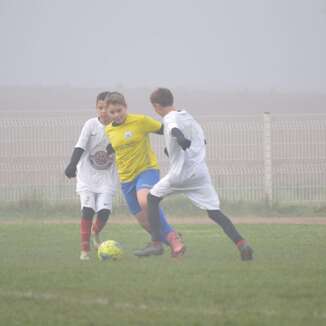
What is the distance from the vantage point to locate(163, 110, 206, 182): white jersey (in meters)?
10.7

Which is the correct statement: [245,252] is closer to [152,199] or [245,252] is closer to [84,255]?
[152,199]

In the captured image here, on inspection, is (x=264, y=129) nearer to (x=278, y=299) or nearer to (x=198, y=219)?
(x=198, y=219)

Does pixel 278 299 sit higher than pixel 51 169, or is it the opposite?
pixel 278 299

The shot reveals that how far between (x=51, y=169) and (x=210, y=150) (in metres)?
3.24

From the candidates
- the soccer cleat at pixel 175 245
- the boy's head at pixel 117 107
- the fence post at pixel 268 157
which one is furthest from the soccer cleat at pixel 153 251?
the fence post at pixel 268 157

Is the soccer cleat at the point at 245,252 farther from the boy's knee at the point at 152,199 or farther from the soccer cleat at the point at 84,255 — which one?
the soccer cleat at the point at 84,255

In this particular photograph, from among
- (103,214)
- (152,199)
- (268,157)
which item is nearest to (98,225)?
(103,214)

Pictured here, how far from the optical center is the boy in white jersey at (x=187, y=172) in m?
10.7

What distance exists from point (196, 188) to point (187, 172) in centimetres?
20

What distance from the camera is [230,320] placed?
7414 millimetres

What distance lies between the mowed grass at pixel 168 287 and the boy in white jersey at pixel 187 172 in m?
0.35

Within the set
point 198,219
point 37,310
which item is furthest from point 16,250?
point 198,219

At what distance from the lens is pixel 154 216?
435 inches

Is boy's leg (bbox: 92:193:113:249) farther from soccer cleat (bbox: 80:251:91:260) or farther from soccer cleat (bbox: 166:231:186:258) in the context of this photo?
soccer cleat (bbox: 166:231:186:258)
